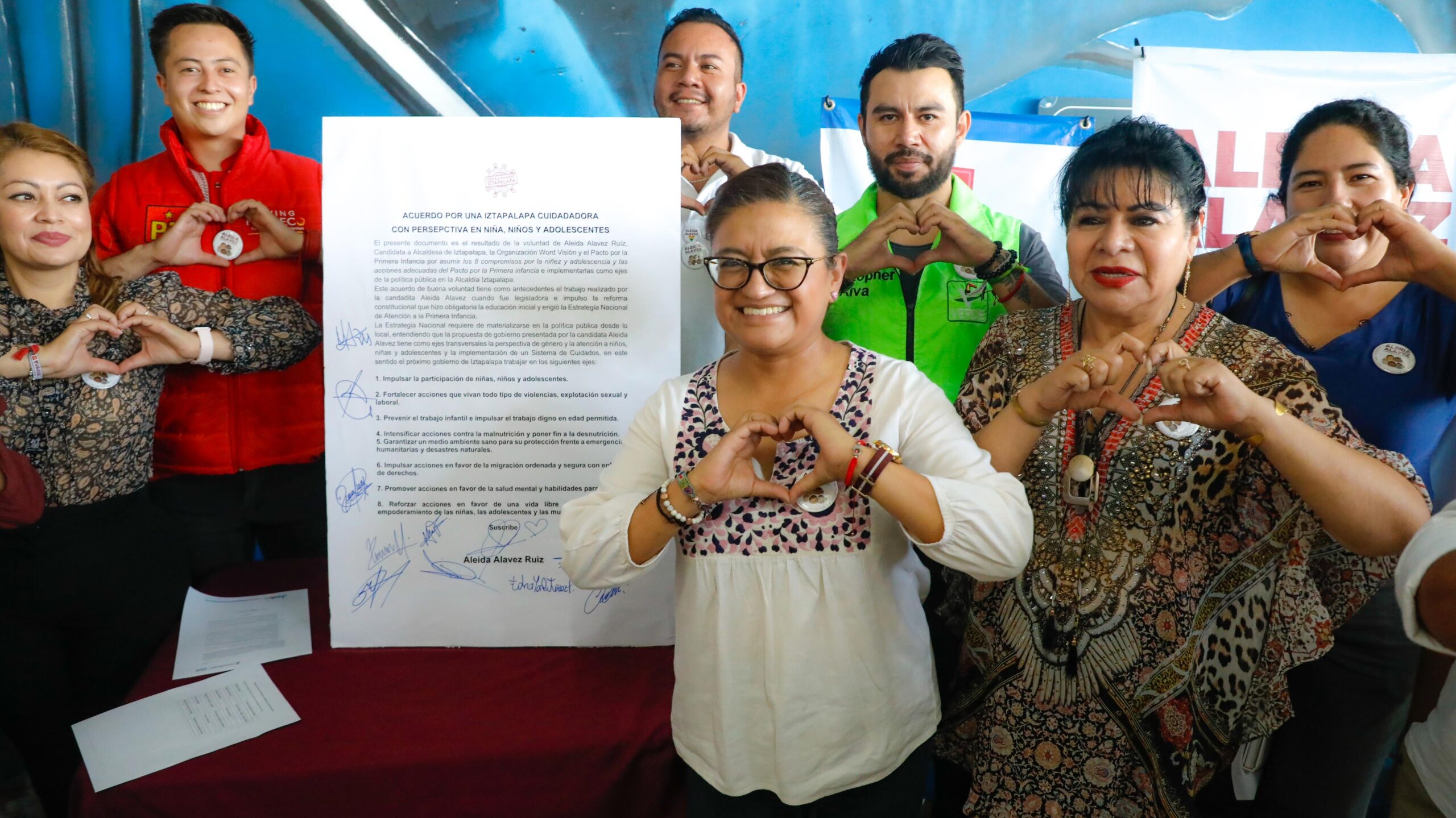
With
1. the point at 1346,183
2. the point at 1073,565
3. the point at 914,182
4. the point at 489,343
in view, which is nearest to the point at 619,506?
the point at 489,343

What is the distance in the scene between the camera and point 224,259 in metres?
2.52

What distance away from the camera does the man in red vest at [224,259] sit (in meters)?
2.52

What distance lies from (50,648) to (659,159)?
1.98 metres

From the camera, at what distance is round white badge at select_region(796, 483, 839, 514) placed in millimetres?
1430

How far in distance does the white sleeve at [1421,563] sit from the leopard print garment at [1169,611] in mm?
379

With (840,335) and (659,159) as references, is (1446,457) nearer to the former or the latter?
(840,335)

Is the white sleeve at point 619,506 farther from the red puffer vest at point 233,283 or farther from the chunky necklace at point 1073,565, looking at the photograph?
the red puffer vest at point 233,283

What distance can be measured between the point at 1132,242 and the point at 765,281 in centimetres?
68

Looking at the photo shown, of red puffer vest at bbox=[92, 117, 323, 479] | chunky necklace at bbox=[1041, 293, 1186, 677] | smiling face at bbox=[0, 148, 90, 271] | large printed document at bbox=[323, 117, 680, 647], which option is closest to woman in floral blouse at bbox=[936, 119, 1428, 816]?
chunky necklace at bbox=[1041, 293, 1186, 677]

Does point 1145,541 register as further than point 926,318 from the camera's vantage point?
No
